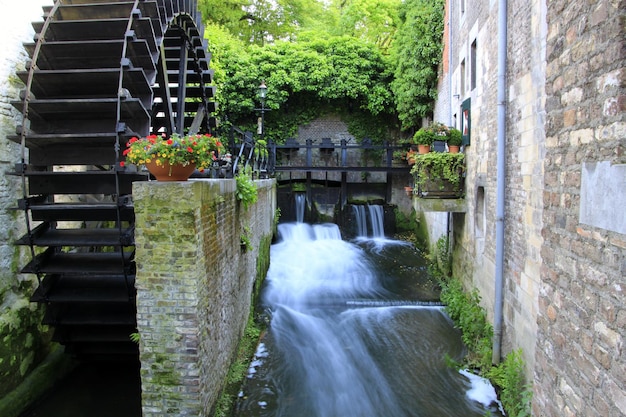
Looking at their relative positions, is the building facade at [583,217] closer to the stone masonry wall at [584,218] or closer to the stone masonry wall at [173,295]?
the stone masonry wall at [584,218]

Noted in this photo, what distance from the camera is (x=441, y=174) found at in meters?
7.80

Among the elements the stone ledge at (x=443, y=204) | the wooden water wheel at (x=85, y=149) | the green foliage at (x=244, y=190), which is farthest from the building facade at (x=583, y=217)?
the stone ledge at (x=443, y=204)

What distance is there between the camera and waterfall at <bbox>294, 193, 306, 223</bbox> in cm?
1423

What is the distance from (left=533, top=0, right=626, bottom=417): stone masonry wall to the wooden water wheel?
178 inches

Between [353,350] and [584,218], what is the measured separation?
4843mm

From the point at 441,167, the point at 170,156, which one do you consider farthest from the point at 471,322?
the point at 170,156

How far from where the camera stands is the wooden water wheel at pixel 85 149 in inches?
213

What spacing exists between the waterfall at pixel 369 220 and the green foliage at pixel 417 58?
3127 millimetres

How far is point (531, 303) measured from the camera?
4.55m

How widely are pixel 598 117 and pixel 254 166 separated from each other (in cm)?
763

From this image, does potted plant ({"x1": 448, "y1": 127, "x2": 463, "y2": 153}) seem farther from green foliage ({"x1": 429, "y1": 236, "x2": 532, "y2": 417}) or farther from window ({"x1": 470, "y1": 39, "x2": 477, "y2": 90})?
green foliage ({"x1": 429, "y1": 236, "x2": 532, "y2": 417})

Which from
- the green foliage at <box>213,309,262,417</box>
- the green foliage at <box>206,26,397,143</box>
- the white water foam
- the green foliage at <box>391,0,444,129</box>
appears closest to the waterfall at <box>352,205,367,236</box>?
the green foliage at <box>391,0,444,129</box>

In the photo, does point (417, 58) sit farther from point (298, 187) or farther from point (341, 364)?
point (341, 364)

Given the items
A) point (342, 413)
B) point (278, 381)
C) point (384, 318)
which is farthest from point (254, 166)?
point (342, 413)
